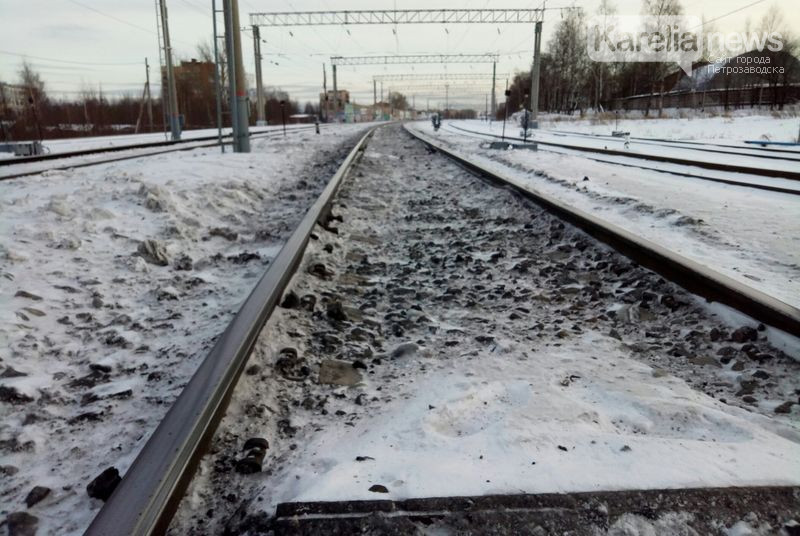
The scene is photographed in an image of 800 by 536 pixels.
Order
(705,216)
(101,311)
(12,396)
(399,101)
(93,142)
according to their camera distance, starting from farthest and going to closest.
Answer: (399,101) → (93,142) → (705,216) → (101,311) → (12,396)

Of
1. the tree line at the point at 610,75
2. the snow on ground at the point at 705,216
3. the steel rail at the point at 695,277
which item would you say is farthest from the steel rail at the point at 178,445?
the tree line at the point at 610,75

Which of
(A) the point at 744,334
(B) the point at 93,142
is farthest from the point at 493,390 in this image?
A: (B) the point at 93,142

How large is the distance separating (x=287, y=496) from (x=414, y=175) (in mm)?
10364

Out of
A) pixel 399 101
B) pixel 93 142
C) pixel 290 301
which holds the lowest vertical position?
pixel 290 301

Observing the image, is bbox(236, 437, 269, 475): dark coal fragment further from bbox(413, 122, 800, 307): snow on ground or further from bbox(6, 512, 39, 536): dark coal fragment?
bbox(413, 122, 800, 307): snow on ground

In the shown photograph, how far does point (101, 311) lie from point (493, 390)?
8.71 feet

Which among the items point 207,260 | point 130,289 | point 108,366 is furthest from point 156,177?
point 108,366

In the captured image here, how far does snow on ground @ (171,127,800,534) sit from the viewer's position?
1793 millimetres

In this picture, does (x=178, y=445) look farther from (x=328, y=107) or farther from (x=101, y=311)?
(x=328, y=107)

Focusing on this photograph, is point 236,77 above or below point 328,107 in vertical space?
below

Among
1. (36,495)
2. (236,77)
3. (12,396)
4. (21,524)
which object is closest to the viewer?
(21,524)

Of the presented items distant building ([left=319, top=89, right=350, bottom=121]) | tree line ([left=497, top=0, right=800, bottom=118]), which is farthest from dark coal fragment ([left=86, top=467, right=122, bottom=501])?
distant building ([left=319, top=89, right=350, bottom=121])

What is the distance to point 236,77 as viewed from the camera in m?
15.8

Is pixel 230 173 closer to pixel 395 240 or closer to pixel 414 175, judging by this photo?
pixel 414 175
